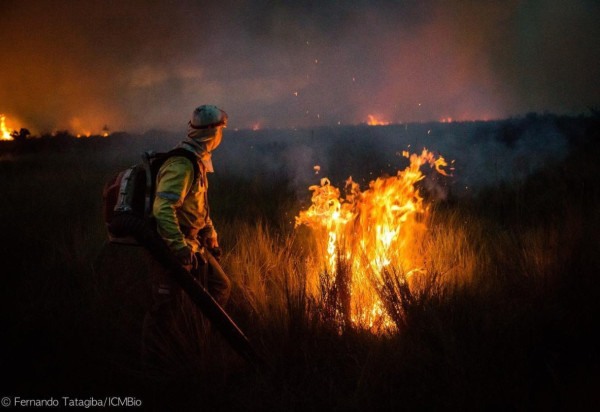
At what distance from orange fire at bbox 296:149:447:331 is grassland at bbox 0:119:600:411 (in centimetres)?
24

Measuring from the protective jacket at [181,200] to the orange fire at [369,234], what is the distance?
1.30 m

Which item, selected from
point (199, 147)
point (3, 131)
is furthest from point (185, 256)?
point (3, 131)

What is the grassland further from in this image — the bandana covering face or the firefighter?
the bandana covering face

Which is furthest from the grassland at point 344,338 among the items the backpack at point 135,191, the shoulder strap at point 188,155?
the shoulder strap at point 188,155

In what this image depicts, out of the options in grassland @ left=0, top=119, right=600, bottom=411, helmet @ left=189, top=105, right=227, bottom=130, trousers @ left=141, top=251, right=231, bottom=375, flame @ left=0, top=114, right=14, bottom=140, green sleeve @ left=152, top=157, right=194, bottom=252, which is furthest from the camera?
flame @ left=0, top=114, right=14, bottom=140

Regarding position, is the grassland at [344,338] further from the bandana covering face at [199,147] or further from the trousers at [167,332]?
the bandana covering face at [199,147]

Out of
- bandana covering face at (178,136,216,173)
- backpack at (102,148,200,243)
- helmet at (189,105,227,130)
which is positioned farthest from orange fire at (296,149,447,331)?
backpack at (102,148,200,243)

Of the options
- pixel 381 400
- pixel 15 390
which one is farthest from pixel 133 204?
pixel 381 400

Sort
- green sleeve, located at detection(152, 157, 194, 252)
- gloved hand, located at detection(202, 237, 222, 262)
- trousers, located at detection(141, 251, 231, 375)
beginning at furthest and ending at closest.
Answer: gloved hand, located at detection(202, 237, 222, 262) < trousers, located at detection(141, 251, 231, 375) < green sleeve, located at detection(152, 157, 194, 252)

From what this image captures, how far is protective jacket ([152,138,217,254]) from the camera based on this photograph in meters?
3.01

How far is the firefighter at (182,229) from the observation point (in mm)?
3027

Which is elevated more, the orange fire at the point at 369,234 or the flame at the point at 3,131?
the flame at the point at 3,131

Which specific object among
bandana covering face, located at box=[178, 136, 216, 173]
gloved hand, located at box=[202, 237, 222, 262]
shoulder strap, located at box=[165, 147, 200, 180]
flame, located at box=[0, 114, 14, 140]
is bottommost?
gloved hand, located at box=[202, 237, 222, 262]

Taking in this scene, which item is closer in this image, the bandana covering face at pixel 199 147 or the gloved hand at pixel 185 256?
the gloved hand at pixel 185 256
